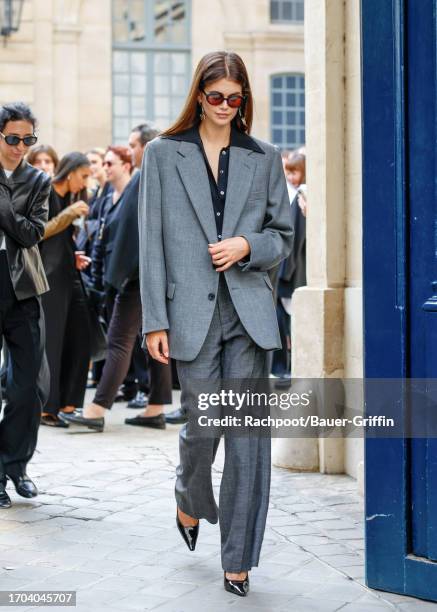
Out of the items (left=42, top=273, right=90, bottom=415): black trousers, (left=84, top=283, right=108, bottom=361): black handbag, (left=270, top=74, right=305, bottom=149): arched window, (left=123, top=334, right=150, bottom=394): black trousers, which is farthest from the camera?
(left=270, top=74, right=305, bottom=149): arched window

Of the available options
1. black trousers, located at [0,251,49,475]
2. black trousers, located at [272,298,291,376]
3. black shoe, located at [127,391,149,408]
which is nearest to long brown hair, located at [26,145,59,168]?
black shoe, located at [127,391,149,408]

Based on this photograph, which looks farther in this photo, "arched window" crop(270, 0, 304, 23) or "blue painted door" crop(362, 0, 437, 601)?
"arched window" crop(270, 0, 304, 23)

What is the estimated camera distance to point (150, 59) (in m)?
23.7

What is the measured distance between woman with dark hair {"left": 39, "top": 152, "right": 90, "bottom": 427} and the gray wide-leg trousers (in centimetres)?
391

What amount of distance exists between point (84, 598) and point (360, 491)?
84.5 inches

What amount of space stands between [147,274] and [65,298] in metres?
4.12

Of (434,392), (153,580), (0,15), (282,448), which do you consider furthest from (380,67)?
(0,15)

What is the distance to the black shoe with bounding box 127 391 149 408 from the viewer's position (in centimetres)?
930

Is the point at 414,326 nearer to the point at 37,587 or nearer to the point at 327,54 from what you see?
the point at 37,587

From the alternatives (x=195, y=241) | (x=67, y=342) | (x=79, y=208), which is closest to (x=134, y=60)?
(x=67, y=342)

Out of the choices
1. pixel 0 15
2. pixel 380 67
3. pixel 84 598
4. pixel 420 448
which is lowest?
pixel 84 598

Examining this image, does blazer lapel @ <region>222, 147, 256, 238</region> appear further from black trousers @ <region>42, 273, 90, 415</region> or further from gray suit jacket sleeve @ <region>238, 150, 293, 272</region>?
black trousers @ <region>42, 273, 90, 415</region>

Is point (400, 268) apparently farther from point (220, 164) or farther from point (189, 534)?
point (189, 534)

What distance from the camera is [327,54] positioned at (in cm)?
649
